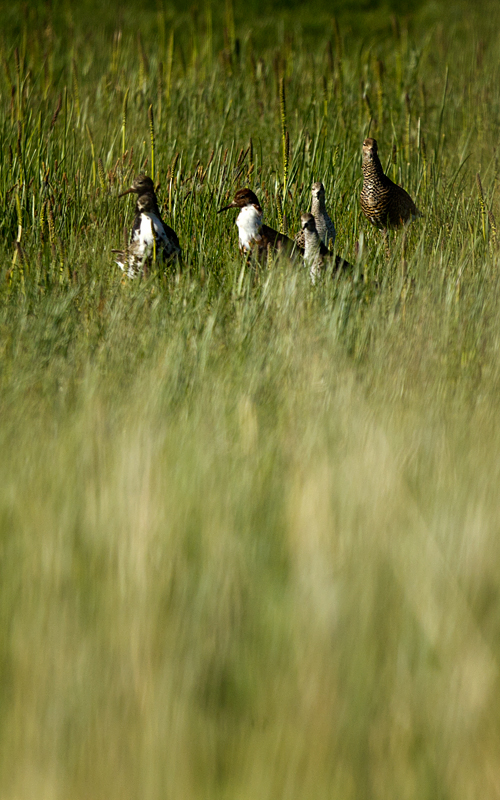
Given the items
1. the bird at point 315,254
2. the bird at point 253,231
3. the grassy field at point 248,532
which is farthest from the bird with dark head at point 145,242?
the bird at point 315,254

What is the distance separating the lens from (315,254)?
3779 mm

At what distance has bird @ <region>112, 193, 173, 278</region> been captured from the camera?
3533mm

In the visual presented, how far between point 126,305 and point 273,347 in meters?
0.54

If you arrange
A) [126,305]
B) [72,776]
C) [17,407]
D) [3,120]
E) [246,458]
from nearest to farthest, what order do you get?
[72,776] < [246,458] < [17,407] < [126,305] < [3,120]

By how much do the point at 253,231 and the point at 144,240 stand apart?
574 mm

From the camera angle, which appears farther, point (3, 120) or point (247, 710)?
point (3, 120)

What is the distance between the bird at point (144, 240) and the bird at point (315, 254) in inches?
24.0

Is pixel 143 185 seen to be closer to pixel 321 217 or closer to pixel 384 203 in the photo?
pixel 321 217

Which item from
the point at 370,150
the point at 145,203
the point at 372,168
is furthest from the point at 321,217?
the point at 145,203

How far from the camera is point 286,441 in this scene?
2.02 meters

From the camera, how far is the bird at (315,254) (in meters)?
3.60

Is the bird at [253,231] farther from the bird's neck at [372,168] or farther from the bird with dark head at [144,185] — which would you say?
the bird's neck at [372,168]

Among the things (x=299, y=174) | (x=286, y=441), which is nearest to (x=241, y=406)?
(x=286, y=441)

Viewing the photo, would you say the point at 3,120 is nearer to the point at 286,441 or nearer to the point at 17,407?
the point at 17,407
